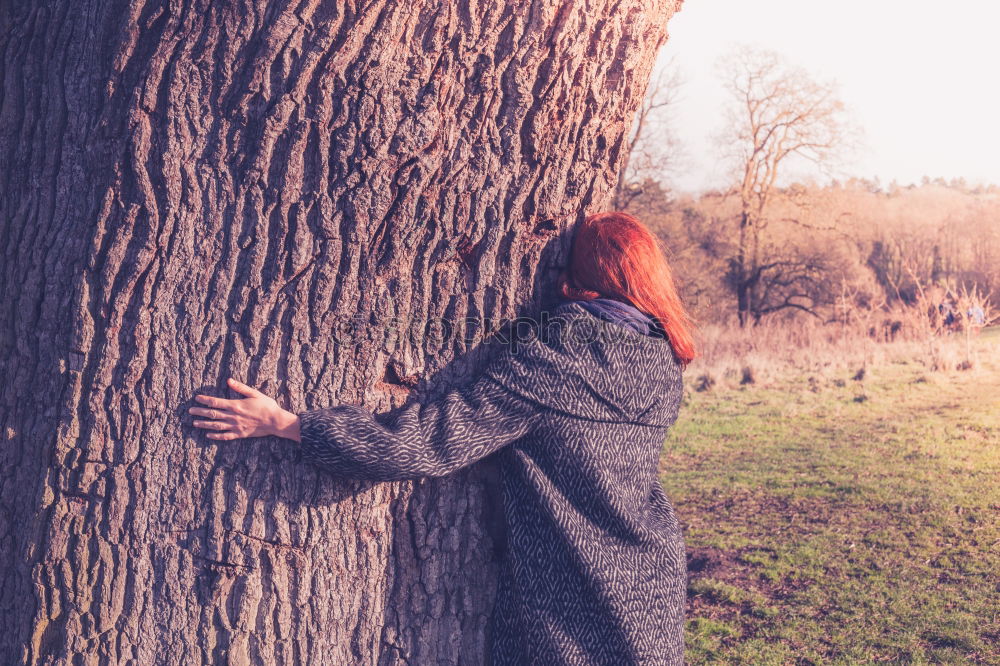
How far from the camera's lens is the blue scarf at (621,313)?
2.16m

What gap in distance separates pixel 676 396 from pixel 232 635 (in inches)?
55.4

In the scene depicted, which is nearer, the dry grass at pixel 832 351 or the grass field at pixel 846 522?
the grass field at pixel 846 522

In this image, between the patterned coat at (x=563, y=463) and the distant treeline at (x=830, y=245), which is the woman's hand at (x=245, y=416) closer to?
the patterned coat at (x=563, y=463)

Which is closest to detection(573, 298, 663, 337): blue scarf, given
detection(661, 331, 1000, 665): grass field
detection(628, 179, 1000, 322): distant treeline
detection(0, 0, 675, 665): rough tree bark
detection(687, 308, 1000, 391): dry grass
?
detection(0, 0, 675, 665): rough tree bark

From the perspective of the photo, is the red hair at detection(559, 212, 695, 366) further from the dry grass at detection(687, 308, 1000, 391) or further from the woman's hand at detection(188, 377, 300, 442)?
the dry grass at detection(687, 308, 1000, 391)

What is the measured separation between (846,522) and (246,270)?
5.60 meters

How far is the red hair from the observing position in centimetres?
222

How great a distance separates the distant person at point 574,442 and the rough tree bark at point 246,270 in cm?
14

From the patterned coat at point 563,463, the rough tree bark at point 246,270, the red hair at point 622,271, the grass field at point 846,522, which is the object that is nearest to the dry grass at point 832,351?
the grass field at point 846,522

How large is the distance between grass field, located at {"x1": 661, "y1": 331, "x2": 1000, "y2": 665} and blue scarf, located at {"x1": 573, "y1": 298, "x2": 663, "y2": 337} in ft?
9.16

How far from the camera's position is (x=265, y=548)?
6.86 feet

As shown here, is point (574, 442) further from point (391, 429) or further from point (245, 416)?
point (245, 416)

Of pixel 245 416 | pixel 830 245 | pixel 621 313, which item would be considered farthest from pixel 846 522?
pixel 830 245

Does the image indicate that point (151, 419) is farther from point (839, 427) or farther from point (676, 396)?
point (839, 427)
